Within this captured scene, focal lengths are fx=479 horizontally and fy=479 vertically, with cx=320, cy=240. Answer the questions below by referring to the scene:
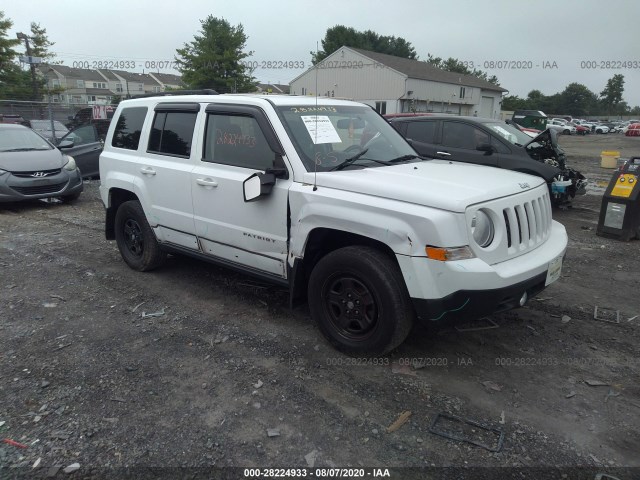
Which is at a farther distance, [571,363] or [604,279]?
[604,279]

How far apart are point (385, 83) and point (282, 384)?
4187 centimetres

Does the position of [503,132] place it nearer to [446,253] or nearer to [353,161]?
[353,161]

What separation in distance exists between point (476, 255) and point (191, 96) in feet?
10.5

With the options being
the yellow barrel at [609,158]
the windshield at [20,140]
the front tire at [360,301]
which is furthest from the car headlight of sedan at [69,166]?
the yellow barrel at [609,158]

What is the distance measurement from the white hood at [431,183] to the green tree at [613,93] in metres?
109

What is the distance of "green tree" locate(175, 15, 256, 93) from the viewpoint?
3239 centimetres

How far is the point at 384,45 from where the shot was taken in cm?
6744

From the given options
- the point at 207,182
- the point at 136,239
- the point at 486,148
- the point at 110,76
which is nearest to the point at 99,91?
the point at 110,76

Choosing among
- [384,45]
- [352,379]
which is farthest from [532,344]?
[384,45]

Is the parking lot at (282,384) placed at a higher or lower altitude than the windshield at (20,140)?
lower

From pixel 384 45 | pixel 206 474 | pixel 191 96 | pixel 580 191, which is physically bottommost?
pixel 206 474

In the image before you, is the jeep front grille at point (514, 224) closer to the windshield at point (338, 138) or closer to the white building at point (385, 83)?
the windshield at point (338, 138)

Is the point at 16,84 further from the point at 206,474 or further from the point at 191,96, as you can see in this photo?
the point at 206,474

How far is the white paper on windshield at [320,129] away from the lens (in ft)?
12.9
